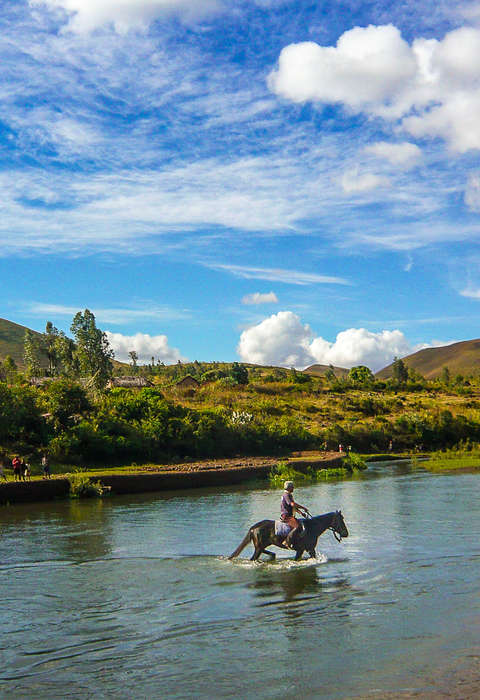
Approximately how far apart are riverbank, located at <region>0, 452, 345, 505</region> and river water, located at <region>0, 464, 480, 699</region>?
9.28 meters

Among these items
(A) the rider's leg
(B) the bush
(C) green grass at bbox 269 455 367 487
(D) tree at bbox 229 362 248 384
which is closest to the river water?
(A) the rider's leg

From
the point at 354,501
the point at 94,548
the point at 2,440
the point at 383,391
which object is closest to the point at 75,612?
the point at 94,548

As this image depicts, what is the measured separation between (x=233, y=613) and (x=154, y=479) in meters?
27.5

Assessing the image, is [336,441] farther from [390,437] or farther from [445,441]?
[445,441]

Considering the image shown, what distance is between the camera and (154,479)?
39469 millimetres

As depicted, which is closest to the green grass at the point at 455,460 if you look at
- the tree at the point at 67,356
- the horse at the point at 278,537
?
the horse at the point at 278,537

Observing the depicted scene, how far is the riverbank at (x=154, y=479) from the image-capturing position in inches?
1312

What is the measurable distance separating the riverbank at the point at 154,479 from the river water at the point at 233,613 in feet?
30.4

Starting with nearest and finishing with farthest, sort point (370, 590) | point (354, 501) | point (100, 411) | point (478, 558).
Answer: point (370, 590) < point (478, 558) < point (354, 501) < point (100, 411)

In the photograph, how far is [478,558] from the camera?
16.8 m

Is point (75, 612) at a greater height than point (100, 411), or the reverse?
point (100, 411)

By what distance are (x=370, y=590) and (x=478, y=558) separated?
4.37 metres

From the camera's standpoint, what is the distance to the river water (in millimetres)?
9039

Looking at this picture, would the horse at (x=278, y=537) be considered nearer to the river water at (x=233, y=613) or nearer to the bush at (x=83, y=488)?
the river water at (x=233, y=613)
